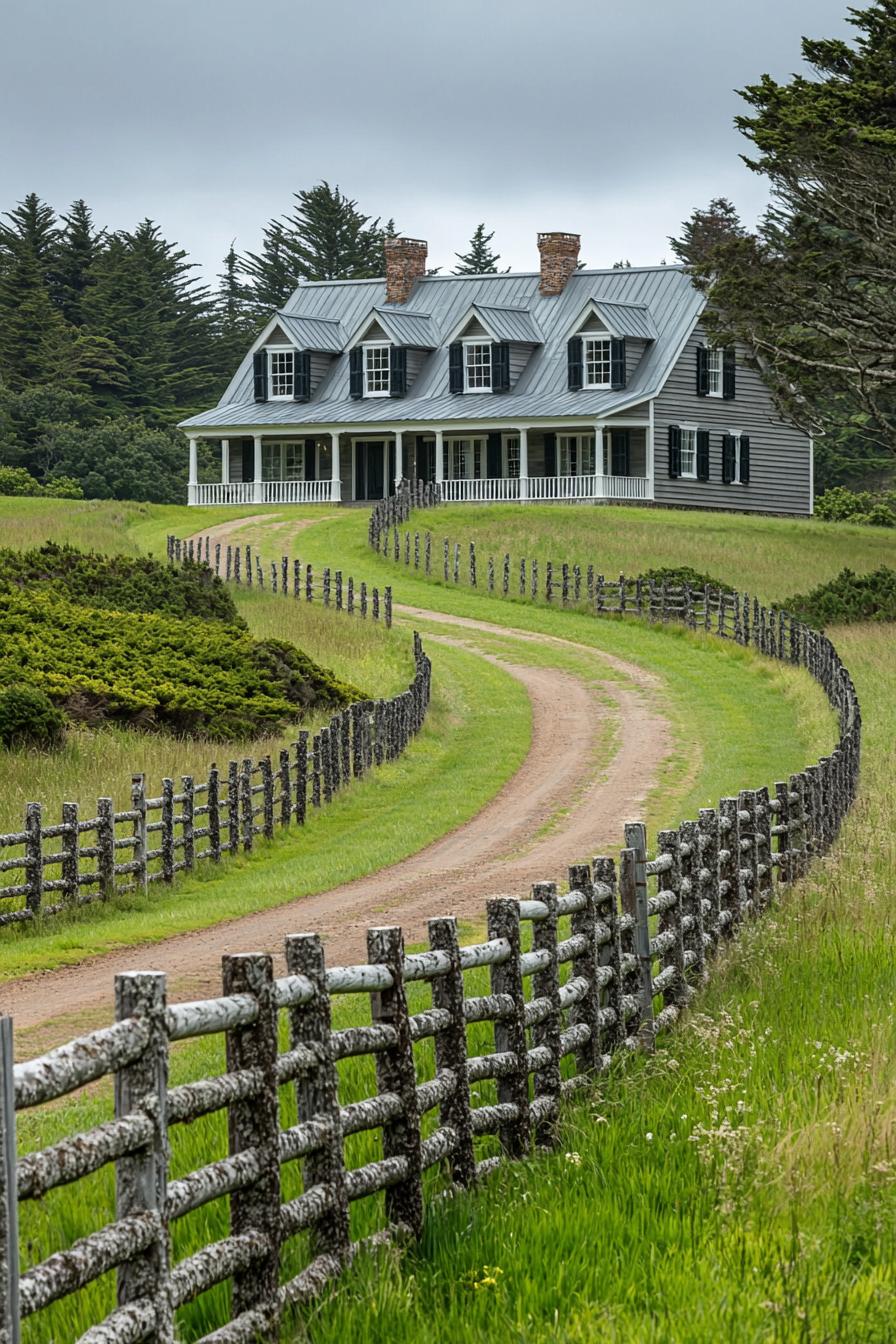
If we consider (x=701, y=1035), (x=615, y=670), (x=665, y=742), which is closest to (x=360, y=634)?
(x=615, y=670)

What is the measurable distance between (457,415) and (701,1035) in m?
52.4

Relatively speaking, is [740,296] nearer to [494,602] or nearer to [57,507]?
[494,602]

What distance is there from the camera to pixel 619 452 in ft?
201

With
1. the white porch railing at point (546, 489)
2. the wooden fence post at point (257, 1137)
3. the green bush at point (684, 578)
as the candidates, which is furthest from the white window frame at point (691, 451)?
the wooden fence post at point (257, 1137)

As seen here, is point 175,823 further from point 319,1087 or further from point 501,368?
point 501,368

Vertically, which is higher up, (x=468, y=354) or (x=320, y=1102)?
(x=468, y=354)

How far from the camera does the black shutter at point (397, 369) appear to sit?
2534 inches

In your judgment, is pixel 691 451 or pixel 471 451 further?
pixel 471 451

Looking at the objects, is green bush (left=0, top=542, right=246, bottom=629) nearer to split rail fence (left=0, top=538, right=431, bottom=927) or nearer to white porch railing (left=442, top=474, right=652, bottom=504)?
split rail fence (left=0, top=538, right=431, bottom=927)

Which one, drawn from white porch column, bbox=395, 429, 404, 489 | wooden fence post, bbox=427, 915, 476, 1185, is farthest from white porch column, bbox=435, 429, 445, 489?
wooden fence post, bbox=427, 915, 476, 1185

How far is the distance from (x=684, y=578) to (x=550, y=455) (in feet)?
69.0

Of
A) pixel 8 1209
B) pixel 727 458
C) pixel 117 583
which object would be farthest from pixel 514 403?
pixel 8 1209

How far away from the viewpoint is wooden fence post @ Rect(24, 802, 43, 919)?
16.9 m

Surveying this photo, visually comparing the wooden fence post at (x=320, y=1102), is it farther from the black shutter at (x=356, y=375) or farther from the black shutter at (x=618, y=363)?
the black shutter at (x=356, y=375)
